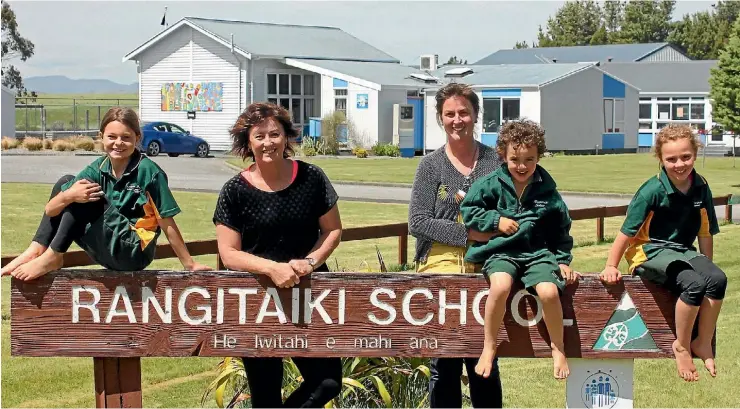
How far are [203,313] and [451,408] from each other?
132 centimetres

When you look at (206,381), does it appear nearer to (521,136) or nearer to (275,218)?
(275,218)

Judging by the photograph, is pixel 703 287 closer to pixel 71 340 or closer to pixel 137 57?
pixel 71 340

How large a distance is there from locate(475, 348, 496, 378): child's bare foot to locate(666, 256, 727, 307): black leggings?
0.85m

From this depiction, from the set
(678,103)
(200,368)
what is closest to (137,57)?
(678,103)

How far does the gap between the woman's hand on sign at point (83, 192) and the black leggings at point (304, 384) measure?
1.02 m

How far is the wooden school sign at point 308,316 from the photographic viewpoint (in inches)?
189

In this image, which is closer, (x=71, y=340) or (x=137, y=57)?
(x=71, y=340)

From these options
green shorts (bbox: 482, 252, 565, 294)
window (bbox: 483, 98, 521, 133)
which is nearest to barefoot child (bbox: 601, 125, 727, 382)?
green shorts (bbox: 482, 252, 565, 294)

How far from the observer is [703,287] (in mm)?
4668

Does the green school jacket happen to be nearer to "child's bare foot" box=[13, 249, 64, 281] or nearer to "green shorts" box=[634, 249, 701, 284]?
"green shorts" box=[634, 249, 701, 284]

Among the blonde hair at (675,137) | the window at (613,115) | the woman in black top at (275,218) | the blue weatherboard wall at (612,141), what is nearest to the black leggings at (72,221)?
the woman in black top at (275,218)

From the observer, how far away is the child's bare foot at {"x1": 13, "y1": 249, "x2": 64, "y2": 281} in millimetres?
4758

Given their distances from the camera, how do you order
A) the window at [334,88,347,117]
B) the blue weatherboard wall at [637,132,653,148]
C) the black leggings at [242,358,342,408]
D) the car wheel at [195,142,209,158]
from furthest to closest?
the blue weatherboard wall at [637,132,653,148], the window at [334,88,347,117], the car wheel at [195,142,209,158], the black leggings at [242,358,342,408]

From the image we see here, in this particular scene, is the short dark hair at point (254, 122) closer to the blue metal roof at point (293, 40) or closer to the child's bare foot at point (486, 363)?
the child's bare foot at point (486, 363)
